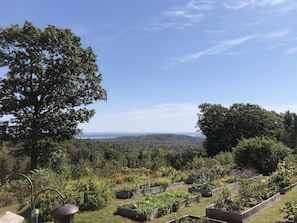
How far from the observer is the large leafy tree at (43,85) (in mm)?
14242

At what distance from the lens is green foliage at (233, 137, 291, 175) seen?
1509 centimetres

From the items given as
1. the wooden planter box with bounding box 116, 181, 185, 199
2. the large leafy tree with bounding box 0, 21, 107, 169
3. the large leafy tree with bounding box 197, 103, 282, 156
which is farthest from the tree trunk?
the large leafy tree with bounding box 197, 103, 282, 156

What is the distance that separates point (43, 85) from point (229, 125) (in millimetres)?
19013

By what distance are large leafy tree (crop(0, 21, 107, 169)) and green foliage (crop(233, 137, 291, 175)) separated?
9329mm

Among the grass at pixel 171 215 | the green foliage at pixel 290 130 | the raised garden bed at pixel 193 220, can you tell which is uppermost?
the green foliage at pixel 290 130

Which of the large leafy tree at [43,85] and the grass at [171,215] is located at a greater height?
the large leafy tree at [43,85]

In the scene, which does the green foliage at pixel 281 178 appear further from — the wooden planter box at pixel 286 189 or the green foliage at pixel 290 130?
the green foliage at pixel 290 130

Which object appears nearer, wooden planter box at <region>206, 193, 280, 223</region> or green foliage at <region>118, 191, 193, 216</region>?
wooden planter box at <region>206, 193, 280, 223</region>

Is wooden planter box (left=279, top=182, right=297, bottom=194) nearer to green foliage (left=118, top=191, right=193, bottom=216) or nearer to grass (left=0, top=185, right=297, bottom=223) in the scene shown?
grass (left=0, top=185, right=297, bottom=223)

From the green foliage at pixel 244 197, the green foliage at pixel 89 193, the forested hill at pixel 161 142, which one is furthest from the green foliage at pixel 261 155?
the forested hill at pixel 161 142

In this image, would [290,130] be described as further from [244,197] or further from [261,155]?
[244,197]

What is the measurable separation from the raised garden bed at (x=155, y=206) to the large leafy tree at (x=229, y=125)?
19.2 metres

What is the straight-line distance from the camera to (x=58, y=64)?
15312 mm

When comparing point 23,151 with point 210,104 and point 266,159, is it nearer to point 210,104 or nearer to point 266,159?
point 266,159
